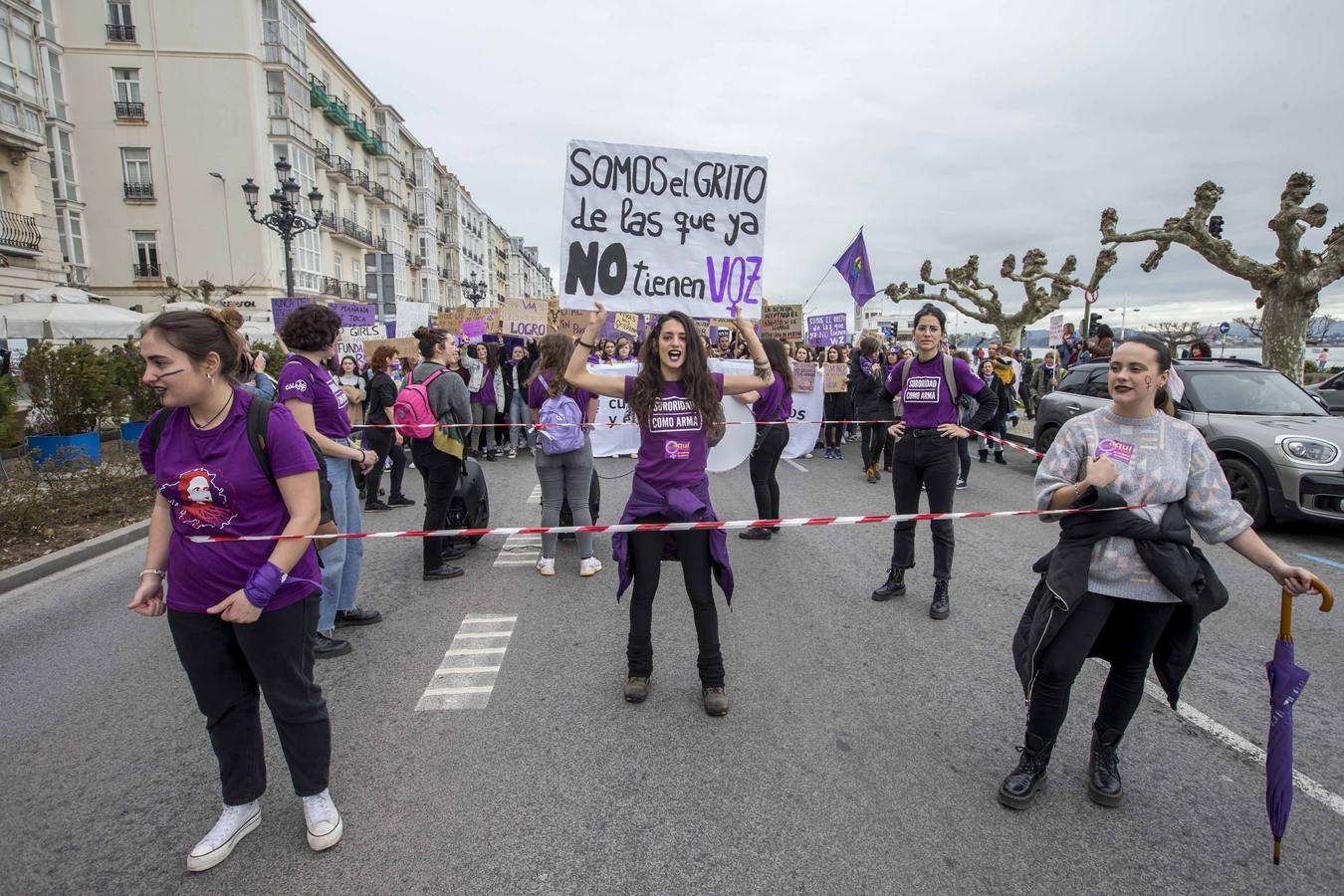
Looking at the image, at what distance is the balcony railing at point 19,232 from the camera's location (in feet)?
70.2

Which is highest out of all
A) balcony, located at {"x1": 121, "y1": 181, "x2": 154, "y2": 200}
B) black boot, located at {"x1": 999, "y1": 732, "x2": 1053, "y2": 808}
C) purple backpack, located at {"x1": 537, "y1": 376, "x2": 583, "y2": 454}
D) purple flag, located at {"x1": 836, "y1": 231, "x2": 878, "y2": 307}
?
balcony, located at {"x1": 121, "y1": 181, "x2": 154, "y2": 200}

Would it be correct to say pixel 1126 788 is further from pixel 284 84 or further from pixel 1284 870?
pixel 284 84

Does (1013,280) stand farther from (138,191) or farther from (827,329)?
(138,191)

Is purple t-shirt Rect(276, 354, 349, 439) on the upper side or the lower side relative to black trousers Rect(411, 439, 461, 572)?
upper

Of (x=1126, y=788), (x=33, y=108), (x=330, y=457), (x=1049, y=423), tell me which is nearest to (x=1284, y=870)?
(x=1126, y=788)

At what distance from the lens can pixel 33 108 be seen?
22.7m

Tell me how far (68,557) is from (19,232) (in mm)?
22902

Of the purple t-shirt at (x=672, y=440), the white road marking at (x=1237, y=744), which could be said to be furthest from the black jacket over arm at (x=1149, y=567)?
the purple t-shirt at (x=672, y=440)

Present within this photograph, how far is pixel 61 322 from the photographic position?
14719mm

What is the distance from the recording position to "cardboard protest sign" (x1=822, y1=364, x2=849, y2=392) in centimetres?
1354

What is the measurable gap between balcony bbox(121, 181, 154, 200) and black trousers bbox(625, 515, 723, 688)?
129 feet

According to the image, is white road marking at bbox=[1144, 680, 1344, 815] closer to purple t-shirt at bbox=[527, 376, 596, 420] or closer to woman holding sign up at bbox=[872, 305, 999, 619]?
woman holding sign up at bbox=[872, 305, 999, 619]

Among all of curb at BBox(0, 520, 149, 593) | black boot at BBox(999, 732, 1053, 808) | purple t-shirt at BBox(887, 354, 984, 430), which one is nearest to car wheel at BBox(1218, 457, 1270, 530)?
purple t-shirt at BBox(887, 354, 984, 430)

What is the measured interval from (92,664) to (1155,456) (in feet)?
18.7
